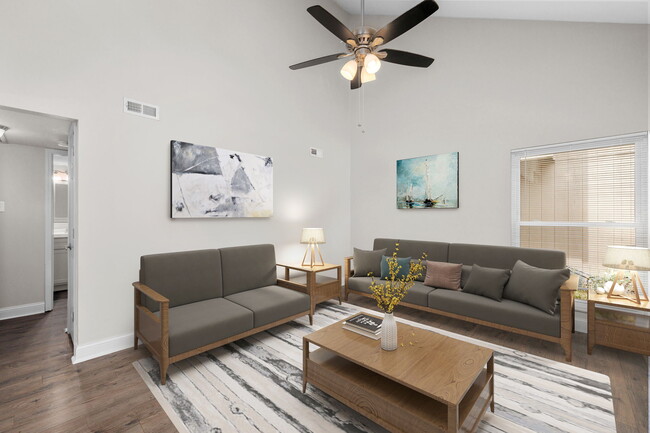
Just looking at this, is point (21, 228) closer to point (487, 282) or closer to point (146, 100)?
point (146, 100)

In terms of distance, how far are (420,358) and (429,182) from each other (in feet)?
9.73

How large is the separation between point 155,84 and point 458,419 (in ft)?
12.2

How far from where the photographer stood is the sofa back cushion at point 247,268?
129 inches

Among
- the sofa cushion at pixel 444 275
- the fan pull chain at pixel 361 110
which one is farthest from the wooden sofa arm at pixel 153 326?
the fan pull chain at pixel 361 110

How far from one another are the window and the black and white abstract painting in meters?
3.23

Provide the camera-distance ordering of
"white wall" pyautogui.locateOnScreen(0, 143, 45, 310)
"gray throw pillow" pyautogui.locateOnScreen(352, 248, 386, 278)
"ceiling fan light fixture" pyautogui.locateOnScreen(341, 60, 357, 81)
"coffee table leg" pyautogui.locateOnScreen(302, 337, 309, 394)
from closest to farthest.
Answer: "coffee table leg" pyautogui.locateOnScreen(302, 337, 309, 394), "ceiling fan light fixture" pyautogui.locateOnScreen(341, 60, 357, 81), "white wall" pyautogui.locateOnScreen(0, 143, 45, 310), "gray throw pillow" pyautogui.locateOnScreen(352, 248, 386, 278)

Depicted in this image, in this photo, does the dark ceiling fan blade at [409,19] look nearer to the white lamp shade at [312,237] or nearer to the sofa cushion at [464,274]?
the white lamp shade at [312,237]

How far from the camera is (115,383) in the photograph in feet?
7.39

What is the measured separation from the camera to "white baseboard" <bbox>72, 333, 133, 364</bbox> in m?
2.55

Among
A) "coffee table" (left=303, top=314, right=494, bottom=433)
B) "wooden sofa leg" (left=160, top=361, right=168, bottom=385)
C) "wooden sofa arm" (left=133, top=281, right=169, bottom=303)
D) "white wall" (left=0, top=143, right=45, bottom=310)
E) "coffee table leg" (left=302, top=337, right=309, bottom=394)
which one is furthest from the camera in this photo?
"white wall" (left=0, top=143, right=45, bottom=310)

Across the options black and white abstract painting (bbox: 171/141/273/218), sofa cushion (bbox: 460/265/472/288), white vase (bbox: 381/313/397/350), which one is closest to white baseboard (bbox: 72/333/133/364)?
black and white abstract painting (bbox: 171/141/273/218)

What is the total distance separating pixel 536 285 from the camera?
9.36 feet

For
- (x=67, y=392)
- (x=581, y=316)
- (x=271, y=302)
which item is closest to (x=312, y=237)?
(x=271, y=302)

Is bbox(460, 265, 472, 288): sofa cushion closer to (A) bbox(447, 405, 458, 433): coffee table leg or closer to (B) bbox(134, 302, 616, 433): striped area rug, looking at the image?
(B) bbox(134, 302, 616, 433): striped area rug
